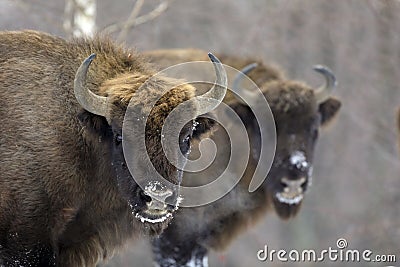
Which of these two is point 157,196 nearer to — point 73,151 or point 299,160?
point 73,151

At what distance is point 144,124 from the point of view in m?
5.79

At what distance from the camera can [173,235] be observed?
8031 mm

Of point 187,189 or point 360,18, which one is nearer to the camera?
point 187,189

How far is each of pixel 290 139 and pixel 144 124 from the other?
9.03 feet

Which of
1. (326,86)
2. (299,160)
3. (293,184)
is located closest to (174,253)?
(293,184)

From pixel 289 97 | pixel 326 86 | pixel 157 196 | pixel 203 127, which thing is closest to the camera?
pixel 157 196

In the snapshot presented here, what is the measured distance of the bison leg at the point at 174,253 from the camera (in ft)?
26.4

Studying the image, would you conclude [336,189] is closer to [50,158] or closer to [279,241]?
[279,241]

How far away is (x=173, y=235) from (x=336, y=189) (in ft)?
34.1

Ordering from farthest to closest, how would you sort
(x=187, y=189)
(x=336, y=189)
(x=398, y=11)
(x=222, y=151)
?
(x=336, y=189)
(x=398, y=11)
(x=222, y=151)
(x=187, y=189)

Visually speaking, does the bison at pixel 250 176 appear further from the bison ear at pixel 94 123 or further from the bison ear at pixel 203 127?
the bison ear at pixel 94 123

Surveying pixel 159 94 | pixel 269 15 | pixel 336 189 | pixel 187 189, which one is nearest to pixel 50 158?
pixel 159 94
